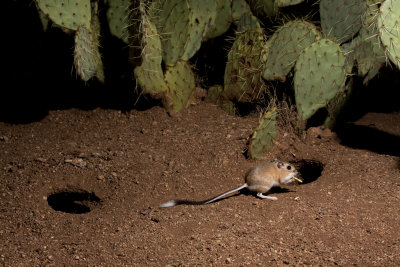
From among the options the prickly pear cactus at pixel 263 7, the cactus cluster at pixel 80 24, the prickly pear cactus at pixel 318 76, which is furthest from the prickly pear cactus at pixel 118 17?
the prickly pear cactus at pixel 318 76

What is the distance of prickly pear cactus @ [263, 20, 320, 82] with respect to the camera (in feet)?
16.9

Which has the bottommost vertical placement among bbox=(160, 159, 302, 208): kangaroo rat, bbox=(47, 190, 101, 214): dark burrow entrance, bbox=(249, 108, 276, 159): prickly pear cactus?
bbox=(47, 190, 101, 214): dark burrow entrance

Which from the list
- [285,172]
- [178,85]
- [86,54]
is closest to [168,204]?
[285,172]

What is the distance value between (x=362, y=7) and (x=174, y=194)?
2979 millimetres

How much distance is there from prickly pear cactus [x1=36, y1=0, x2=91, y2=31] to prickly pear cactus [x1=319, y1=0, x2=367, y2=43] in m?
2.75

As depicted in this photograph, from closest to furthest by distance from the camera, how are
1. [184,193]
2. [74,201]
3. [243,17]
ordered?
[184,193]
[74,201]
[243,17]

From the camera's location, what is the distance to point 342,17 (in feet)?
17.5

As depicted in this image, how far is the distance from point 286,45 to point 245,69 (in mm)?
622

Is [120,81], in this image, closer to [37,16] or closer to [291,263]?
[37,16]

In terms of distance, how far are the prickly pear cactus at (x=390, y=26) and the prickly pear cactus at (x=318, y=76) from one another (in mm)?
639

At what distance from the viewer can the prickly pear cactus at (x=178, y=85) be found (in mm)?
5758

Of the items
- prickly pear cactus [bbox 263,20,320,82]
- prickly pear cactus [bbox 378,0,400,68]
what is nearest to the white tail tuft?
prickly pear cactus [bbox 263,20,320,82]

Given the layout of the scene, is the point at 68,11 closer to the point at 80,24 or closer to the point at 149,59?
the point at 80,24

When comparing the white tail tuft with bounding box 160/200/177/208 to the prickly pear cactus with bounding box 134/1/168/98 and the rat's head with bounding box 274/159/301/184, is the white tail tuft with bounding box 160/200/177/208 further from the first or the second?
the prickly pear cactus with bounding box 134/1/168/98
